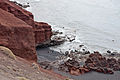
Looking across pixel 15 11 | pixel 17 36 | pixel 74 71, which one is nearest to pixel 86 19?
pixel 15 11

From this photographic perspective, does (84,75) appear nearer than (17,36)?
No

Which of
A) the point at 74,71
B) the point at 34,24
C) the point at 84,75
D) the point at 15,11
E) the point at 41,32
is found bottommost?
the point at 84,75

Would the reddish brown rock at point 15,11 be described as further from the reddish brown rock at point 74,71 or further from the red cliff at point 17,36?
the reddish brown rock at point 74,71

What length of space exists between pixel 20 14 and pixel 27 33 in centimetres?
1071

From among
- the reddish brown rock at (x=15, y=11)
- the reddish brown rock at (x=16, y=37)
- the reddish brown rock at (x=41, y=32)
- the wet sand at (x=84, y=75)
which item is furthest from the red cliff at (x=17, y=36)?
the reddish brown rock at (x=41, y=32)

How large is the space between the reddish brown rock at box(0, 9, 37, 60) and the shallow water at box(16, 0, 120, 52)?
52.7 feet

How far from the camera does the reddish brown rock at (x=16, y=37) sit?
1758 cm

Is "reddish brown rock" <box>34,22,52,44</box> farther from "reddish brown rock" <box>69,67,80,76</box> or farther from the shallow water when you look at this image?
"reddish brown rock" <box>69,67,80,76</box>

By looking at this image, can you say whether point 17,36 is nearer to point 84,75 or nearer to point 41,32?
point 84,75

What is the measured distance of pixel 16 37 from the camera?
18469 mm

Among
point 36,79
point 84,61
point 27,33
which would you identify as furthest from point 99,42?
point 36,79

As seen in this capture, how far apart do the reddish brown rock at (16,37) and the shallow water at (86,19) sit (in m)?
16.1

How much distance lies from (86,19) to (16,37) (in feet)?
130

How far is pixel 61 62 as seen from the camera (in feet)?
98.8
